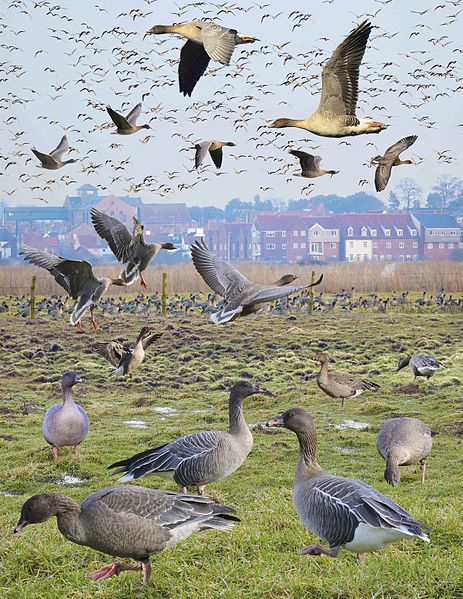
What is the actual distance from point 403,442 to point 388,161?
339 centimetres

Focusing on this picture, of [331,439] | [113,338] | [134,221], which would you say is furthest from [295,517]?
[113,338]

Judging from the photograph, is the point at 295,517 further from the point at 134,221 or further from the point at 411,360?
the point at 411,360

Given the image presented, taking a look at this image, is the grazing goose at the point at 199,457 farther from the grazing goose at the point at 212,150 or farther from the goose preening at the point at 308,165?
the goose preening at the point at 308,165

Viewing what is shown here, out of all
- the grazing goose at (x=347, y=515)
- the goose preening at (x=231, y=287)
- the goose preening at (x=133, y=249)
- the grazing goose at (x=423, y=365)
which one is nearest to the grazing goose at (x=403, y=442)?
the goose preening at (x=231, y=287)

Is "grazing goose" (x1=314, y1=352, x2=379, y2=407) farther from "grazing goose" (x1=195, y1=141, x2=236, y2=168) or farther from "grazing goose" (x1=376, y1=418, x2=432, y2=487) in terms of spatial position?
"grazing goose" (x1=195, y1=141, x2=236, y2=168)

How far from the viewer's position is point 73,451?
356 inches

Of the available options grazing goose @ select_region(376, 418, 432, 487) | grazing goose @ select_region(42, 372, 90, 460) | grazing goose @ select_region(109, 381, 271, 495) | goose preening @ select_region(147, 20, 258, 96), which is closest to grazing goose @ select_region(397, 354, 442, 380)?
grazing goose @ select_region(376, 418, 432, 487)

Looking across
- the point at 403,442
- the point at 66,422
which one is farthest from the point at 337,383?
the point at 66,422

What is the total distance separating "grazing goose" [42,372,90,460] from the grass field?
436mm

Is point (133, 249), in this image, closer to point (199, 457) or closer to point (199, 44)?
point (199, 44)

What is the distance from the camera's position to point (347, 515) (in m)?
4.20

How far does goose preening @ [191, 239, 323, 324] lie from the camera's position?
14.4ft

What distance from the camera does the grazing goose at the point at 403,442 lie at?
24.0ft

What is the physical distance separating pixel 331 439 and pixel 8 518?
462 cm
